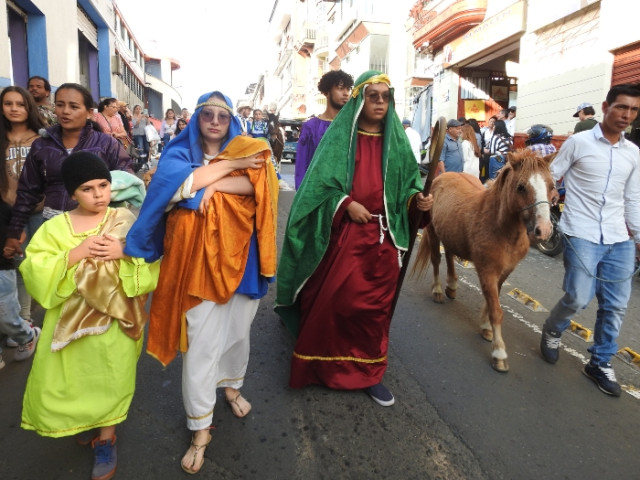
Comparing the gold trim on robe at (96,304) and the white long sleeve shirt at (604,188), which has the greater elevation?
the white long sleeve shirt at (604,188)

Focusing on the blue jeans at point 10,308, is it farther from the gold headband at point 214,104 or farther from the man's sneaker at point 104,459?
the gold headband at point 214,104

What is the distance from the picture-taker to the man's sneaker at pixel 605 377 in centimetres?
317

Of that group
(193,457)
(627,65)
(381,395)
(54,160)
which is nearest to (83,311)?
(193,457)

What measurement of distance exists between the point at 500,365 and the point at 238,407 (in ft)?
6.58

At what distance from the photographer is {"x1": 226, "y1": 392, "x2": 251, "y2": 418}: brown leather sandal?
8.96 feet

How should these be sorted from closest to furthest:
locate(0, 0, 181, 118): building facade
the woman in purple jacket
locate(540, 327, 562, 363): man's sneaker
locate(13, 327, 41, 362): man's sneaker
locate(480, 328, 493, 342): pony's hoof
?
1. the woman in purple jacket
2. locate(13, 327, 41, 362): man's sneaker
3. locate(540, 327, 562, 363): man's sneaker
4. locate(480, 328, 493, 342): pony's hoof
5. locate(0, 0, 181, 118): building facade

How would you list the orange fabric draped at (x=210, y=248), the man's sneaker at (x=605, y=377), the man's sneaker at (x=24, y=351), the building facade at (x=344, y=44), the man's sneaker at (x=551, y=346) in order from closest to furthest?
the orange fabric draped at (x=210, y=248) < the man's sneaker at (x=605, y=377) < the man's sneaker at (x=24, y=351) < the man's sneaker at (x=551, y=346) < the building facade at (x=344, y=44)

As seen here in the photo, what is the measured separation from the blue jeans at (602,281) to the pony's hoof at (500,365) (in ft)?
2.04

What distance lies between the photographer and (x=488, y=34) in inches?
492

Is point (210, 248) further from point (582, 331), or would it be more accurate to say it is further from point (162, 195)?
point (582, 331)

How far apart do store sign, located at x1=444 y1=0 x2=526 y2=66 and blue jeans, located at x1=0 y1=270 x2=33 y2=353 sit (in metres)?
11.9

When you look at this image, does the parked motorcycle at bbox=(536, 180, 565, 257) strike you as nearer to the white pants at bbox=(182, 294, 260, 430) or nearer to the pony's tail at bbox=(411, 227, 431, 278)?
the pony's tail at bbox=(411, 227, 431, 278)

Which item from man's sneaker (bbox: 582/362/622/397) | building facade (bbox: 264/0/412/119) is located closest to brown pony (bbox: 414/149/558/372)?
man's sneaker (bbox: 582/362/622/397)

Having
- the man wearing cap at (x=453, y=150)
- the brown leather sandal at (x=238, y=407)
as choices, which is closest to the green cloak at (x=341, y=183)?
the brown leather sandal at (x=238, y=407)
